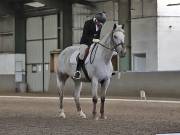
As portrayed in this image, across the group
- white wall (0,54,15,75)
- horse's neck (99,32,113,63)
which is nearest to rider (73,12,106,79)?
→ horse's neck (99,32,113,63)

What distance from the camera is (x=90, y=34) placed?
15.0 m

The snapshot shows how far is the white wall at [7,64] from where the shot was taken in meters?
46.4

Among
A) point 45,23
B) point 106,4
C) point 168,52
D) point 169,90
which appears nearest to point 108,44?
point 169,90

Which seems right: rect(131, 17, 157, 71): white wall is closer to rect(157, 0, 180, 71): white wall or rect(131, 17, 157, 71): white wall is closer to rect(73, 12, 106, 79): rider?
rect(157, 0, 180, 71): white wall

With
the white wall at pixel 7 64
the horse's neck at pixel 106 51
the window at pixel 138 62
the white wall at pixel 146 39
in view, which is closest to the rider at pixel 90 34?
the horse's neck at pixel 106 51

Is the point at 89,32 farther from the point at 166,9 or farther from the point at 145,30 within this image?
the point at 145,30

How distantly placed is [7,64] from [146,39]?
15.2 m

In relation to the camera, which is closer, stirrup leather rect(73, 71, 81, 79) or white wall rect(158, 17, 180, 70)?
stirrup leather rect(73, 71, 81, 79)

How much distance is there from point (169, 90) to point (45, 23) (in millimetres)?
18531

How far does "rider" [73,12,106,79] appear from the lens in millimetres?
14766

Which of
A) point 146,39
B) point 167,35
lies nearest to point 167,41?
point 167,35

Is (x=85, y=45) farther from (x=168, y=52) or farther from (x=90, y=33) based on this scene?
(x=168, y=52)

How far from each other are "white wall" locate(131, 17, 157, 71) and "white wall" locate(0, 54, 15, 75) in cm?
1306

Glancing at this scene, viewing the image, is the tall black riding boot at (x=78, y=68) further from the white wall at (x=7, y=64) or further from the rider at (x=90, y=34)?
the white wall at (x=7, y=64)
